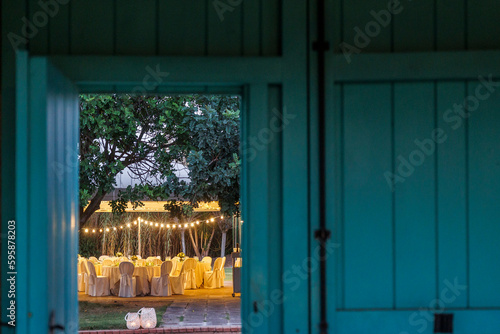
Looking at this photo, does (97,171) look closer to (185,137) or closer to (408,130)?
(185,137)

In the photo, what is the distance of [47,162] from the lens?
1994 mm

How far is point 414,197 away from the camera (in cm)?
237

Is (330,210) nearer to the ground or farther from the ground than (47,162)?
nearer to the ground

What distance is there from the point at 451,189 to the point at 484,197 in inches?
6.6

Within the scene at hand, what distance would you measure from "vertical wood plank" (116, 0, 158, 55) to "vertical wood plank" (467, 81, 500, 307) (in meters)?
1.64

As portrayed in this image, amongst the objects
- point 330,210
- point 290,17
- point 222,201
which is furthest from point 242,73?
point 222,201

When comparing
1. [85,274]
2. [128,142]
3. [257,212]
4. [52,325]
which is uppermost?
[128,142]

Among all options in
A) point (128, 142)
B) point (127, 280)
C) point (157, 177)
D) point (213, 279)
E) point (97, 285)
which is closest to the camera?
point (128, 142)

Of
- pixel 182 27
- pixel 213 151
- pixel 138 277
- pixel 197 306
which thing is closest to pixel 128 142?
pixel 213 151

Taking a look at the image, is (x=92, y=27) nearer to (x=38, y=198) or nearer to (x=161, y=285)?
(x=38, y=198)

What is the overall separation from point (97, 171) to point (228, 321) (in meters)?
3.62

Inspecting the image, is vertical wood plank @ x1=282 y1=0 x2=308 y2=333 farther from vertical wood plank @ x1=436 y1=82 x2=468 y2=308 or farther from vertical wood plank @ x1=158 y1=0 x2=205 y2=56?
vertical wood plank @ x1=436 y1=82 x2=468 y2=308

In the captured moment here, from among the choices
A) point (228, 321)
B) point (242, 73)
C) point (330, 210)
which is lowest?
point (228, 321)

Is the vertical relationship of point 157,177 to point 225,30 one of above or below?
below
